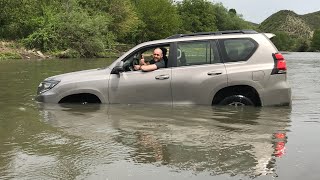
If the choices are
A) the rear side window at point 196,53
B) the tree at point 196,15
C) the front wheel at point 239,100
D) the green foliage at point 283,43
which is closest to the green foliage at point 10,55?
the rear side window at point 196,53

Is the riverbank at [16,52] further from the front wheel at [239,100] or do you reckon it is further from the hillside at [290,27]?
the hillside at [290,27]

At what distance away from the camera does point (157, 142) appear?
18.7 ft

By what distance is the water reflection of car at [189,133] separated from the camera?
4.79 meters

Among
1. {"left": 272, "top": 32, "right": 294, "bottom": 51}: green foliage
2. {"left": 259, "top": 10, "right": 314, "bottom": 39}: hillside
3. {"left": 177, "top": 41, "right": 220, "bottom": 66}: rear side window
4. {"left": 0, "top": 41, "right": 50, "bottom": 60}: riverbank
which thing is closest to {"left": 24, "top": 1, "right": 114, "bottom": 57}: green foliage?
{"left": 0, "top": 41, "right": 50, "bottom": 60}: riverbank

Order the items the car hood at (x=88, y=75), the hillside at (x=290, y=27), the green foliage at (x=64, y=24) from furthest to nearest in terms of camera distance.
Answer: the hillside at (x=290, y=27) → the green foliage at (x=64, y=24) → the car hood at (x=88, y=75)

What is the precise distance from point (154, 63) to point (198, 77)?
94cm

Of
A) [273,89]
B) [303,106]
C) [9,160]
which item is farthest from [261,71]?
[9,160]

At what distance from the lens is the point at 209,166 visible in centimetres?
460

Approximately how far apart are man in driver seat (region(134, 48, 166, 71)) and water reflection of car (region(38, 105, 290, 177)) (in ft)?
2.45

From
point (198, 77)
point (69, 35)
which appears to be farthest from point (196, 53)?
point (69, 35)

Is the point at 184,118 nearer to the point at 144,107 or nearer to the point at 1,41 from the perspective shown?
the point at 144,107

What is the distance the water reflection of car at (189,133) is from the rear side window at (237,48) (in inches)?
38.6

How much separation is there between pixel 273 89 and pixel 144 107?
2.37 metres

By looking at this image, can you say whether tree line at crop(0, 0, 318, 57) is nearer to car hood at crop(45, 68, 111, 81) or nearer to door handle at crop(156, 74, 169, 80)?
car hood at crop(45, 68, 111, 81)
